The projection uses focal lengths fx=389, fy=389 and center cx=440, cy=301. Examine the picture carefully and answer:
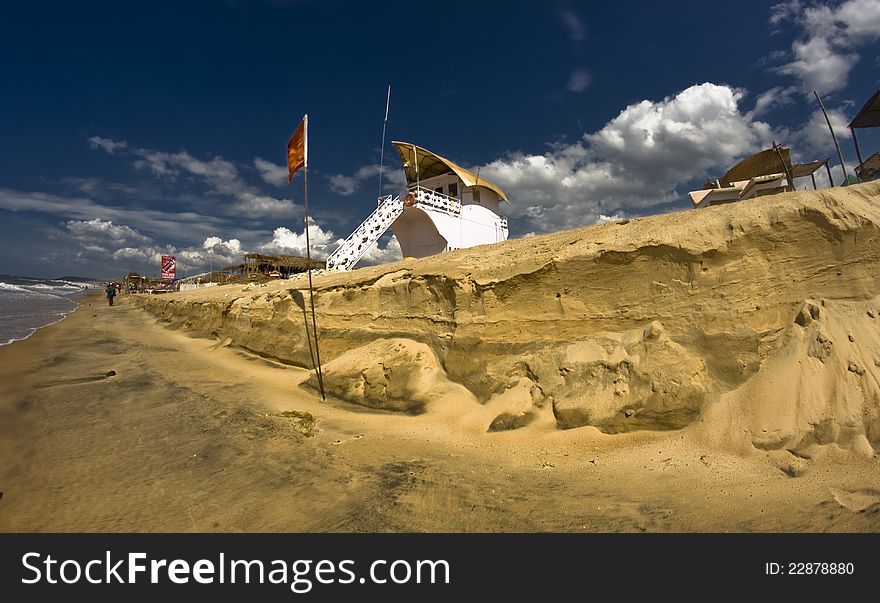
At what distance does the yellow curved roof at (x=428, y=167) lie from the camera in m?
22.1

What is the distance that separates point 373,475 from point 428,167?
70.6ft

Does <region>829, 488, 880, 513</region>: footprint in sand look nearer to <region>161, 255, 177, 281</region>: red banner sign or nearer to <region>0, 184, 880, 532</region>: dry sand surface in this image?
<region>0, 184, 880, 532</region>: dry sand surface

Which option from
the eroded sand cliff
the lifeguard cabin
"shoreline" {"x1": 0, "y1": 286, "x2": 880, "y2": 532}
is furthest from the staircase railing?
"shoreline" {"x1": 0, "y1": 286, "x2": 880, "y2": 532}

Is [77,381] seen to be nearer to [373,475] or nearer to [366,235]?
[373,475]

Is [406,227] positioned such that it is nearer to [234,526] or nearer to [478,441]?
[478,441]

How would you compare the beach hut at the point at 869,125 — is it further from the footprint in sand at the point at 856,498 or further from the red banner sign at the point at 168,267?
the red banner sign at the point at 168,267

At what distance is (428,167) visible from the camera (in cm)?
2348

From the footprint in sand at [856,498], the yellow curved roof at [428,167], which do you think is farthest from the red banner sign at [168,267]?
the footprint in sand at [856,498]

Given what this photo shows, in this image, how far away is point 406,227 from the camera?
21641mm

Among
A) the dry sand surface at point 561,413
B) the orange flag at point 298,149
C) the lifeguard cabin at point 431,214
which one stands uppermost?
the lifeguard cabin at point 431,214

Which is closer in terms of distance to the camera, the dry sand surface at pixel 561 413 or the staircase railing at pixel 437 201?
the dry sand surface at pixel 561 413

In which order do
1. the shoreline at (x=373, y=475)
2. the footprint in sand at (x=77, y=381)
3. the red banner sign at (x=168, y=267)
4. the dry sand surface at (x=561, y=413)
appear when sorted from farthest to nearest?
the red banner sign at (x=168, y=267) < the footprint in sand at (x=77, y=381) < the dry sand surface at (x=561, y=413) < the shoreline at (x=373, y=475)

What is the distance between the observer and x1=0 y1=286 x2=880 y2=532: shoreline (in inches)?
132

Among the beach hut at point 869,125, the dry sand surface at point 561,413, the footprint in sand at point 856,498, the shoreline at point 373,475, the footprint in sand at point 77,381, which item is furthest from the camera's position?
the beach hut at point 869,125
